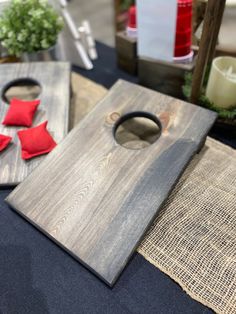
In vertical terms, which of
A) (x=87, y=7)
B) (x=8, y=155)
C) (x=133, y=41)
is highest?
(x=133, y=41)

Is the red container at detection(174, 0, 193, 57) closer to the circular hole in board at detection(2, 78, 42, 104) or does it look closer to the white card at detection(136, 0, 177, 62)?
the white card at detection(136, 0, 177, 62)

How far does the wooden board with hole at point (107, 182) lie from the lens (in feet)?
1.90

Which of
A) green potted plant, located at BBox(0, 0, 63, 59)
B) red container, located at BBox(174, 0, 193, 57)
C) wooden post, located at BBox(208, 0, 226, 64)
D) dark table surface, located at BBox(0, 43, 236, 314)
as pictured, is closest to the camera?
dark table surface, located at BBox(0, 43, 236, 314)

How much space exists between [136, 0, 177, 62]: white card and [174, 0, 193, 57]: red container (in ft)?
0.06

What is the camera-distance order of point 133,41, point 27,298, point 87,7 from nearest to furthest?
1. point 27,298
2. point 133,41
3. point 87,7

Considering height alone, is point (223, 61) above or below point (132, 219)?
above

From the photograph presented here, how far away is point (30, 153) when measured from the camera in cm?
76

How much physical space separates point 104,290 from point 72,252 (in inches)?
4.1

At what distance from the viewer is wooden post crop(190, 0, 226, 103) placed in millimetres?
633

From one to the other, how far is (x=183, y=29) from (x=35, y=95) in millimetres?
567

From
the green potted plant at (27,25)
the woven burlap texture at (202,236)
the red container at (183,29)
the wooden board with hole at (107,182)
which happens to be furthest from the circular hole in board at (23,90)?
the woven burlap texture at (202,236)

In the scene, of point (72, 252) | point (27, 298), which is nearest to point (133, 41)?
point (72, 252)

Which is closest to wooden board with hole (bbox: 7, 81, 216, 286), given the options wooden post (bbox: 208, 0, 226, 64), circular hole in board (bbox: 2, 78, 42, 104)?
wooden post (bbox: 208, 0, 226, 64)

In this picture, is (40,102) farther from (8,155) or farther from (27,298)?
(27,298)
